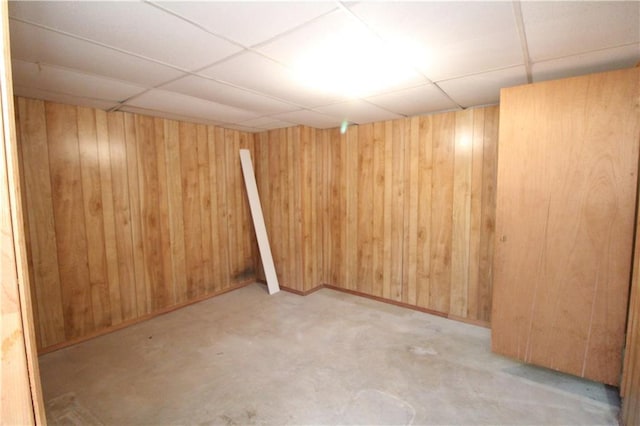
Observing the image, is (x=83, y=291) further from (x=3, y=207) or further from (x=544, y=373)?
(x=544, y=373)

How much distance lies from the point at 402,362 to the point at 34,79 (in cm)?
342

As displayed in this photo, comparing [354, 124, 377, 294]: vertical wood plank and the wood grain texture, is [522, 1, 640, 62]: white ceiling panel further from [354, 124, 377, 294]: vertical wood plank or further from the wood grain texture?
[354, 124, 377, 294]: vertical wood plank

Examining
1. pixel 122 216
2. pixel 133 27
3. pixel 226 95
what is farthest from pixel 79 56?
pixel 122 216

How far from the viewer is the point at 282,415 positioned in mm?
1858

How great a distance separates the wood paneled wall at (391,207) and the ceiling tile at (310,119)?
19 centimetres

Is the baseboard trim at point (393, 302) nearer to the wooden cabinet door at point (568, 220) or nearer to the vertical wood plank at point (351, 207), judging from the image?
the vertical wood plank at point (351, 207)

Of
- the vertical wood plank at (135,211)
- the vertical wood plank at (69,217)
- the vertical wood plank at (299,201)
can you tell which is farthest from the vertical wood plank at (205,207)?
the vertical wood plank at (69,217)

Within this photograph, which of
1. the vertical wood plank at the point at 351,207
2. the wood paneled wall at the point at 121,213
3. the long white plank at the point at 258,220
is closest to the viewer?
the wood paneled wall at the point at 121,213

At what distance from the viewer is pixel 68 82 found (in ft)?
6.86

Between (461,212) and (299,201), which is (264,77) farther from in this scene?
(461,212)

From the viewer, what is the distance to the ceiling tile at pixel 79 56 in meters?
1.44

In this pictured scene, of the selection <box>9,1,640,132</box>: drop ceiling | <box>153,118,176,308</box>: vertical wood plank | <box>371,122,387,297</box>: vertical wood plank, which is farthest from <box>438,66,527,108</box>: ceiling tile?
<box>153,118,176,308</box>: vertical wood plank

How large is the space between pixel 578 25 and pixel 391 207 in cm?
233

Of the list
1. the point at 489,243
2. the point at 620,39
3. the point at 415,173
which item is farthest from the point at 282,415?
the point at 620,39
